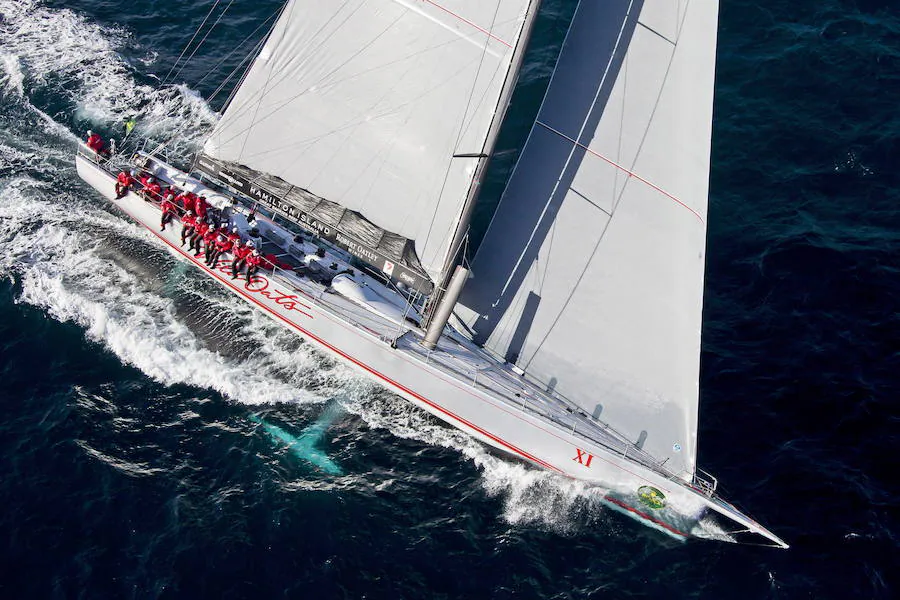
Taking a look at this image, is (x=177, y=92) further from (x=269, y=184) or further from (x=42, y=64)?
(x=269, y=184)

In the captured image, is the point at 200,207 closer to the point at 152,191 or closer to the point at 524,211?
the point at 152,191

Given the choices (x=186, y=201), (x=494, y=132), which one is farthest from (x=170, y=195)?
(x=494, y=132)

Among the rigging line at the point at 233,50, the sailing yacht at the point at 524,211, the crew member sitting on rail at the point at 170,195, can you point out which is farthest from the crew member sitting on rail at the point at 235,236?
the rigging line at the point at 233,50

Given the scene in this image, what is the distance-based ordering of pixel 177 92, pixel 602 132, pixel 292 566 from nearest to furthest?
pixel 292 566
pixel 602 132
pixel 177 92

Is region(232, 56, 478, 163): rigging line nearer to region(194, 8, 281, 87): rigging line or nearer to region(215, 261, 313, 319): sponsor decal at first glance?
region(215, 261, 313, 319): sponsor decal

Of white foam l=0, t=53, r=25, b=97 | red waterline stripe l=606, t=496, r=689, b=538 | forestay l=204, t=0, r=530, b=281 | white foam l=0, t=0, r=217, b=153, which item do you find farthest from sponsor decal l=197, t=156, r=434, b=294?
white foam l=0, t=53, r=25, b=97

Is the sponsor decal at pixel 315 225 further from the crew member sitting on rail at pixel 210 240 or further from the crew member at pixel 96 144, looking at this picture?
the crew member at pixel 96 144

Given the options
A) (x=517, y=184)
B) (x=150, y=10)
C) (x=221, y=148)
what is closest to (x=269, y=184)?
(x=221, y=148)
